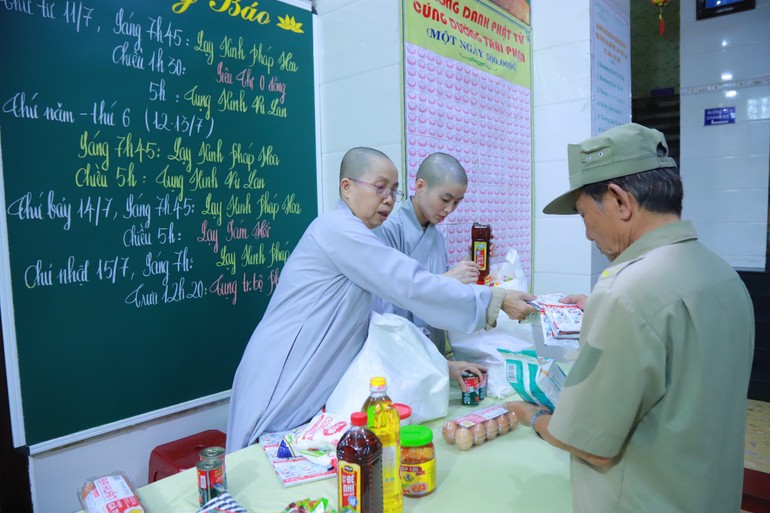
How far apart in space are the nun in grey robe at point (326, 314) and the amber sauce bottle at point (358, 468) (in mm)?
711

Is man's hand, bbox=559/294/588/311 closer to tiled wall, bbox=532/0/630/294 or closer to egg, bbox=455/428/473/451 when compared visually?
egg, bbox=455/428/473/451

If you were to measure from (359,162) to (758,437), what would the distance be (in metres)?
3.97

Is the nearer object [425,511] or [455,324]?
[425,511]

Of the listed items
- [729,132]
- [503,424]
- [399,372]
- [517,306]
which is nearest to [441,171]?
[517,306]

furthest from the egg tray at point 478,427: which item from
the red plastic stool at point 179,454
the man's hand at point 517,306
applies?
the red plastic stool at point 179,454

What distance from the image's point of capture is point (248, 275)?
2.47 m

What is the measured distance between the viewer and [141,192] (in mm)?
2105

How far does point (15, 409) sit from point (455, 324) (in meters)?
1.58

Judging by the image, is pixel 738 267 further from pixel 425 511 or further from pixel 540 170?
pixel 425 511

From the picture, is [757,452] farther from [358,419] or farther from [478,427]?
[358,419]

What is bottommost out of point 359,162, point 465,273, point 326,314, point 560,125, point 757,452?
point 757,452

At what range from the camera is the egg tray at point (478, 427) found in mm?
1534

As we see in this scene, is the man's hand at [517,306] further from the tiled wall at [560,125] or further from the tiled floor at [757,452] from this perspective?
the tiled wall at [560,125]

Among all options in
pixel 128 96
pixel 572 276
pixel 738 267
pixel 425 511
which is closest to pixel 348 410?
pixel 425 511
